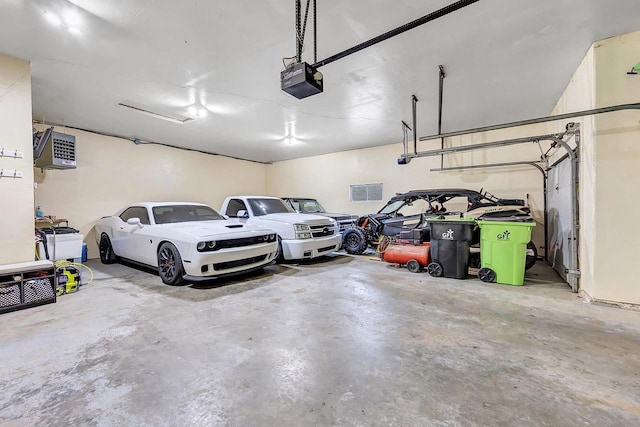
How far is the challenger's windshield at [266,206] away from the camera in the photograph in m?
5.74

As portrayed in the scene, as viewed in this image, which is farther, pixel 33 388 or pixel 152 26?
pixel 152 26

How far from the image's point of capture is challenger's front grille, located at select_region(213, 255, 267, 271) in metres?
3.82

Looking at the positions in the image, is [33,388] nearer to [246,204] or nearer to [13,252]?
[13,252]

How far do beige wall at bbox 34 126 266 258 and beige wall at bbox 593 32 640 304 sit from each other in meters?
9.12

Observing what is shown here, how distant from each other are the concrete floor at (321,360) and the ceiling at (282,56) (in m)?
3.05

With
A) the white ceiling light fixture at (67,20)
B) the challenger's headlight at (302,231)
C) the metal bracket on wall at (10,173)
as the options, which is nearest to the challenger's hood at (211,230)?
the challenger's headlight at (302,231)

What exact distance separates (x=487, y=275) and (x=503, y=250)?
447 mm

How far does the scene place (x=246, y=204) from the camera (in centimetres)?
574

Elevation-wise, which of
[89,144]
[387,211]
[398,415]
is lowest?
[398,415]

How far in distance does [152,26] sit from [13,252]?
328 cm

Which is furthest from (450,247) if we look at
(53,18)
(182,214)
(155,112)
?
(155,112)

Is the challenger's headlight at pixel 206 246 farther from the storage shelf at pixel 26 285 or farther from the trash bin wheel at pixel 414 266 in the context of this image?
the trash bin wheel at pixel 414 266

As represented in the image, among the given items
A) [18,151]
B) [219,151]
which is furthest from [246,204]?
[219,151]

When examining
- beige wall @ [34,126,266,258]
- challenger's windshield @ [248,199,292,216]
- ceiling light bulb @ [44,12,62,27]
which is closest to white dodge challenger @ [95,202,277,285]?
challenger's windshield @ [248,199,292,216]
